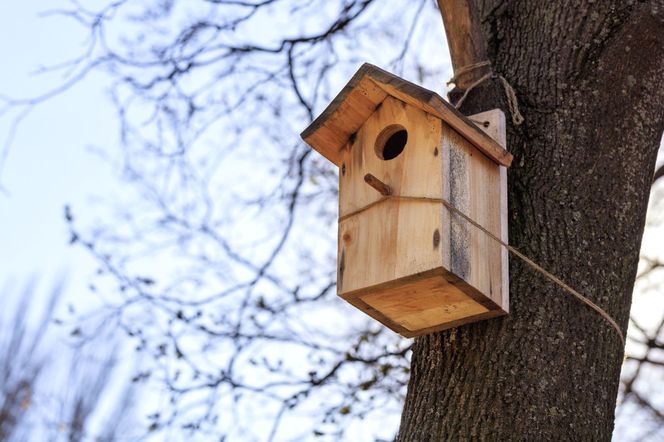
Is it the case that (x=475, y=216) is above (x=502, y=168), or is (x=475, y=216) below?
below

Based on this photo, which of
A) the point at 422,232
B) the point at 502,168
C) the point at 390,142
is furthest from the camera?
the point at 390,142

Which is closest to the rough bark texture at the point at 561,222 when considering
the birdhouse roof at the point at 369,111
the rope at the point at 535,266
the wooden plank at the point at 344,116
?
the rope at the point at 535,266

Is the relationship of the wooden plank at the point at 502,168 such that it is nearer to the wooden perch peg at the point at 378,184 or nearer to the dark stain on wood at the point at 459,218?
the dark stain on wood at the point at 459,218

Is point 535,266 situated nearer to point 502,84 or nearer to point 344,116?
point 502,84

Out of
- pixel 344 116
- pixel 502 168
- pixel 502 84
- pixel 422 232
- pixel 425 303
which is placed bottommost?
pixel 425 303

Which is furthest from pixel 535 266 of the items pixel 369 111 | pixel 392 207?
pixel 369 111

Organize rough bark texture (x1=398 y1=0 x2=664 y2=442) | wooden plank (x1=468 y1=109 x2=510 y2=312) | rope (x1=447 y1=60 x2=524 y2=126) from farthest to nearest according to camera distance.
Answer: rope (x1=447 y1=60 x2=524 y2=126) → wooden plank (x1=468 y1=109 x2=510 y2=312) → rough bark texture (x1=398 y1=0 x2=664 y2=442)

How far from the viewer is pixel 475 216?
2406 mm

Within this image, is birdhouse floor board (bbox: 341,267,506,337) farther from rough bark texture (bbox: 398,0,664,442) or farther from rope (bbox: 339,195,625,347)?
rope (bbox: 339,195,625,347)

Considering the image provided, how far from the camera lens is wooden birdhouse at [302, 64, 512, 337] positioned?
89.7 inches

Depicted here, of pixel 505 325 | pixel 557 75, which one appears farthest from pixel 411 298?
pixel 557 75

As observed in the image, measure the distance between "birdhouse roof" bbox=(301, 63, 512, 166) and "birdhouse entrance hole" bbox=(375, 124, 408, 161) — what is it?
99 millimetres

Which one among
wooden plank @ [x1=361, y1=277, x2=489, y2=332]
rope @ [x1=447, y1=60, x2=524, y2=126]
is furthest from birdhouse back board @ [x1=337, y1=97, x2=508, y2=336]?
rope @ [x1=447, y1=60, x2=524, y2=126]

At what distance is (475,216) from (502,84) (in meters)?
0.50
